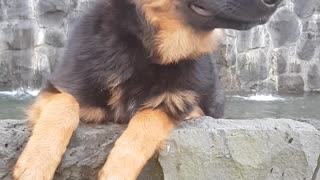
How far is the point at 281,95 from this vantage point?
1022 cm

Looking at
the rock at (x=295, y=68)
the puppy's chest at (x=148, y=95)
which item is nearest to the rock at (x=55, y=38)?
the rock at (x=295, y=68)

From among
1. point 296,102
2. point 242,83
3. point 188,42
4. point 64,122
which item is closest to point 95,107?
point 64,122

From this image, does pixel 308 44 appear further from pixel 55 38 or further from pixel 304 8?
pixel 55 38

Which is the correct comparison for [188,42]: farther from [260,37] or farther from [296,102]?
[260,37]

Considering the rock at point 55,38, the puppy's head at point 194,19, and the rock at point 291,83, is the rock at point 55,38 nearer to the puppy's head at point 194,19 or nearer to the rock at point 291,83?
the rock at point 291,83

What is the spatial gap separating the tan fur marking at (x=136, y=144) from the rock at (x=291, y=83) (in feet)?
25.1

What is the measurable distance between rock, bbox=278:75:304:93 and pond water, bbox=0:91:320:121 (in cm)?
31

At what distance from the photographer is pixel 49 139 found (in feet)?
9.31

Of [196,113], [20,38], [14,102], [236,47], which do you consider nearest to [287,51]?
[236,47]

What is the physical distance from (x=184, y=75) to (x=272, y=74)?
7.47 m

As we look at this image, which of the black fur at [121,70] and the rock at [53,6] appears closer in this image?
the black fur at [121,70]

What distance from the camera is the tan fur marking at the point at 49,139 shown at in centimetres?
272

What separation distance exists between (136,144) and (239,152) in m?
0.51

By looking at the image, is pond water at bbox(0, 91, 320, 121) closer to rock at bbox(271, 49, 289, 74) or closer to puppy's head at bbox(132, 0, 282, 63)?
rock at bbox(271, 49, 289, 74)
